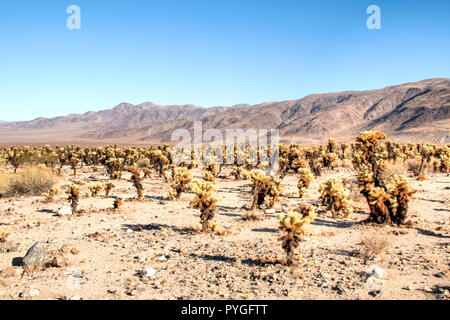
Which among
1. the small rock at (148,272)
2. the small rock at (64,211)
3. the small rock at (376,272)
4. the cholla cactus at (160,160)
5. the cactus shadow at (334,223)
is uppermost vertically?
the cholla cactus at (160,160)

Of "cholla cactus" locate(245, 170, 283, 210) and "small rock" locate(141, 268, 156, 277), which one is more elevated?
"cholla cactus" locate(245, 170, 283, 210)

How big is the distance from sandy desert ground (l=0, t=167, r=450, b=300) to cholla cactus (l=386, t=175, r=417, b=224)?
1.68 ft

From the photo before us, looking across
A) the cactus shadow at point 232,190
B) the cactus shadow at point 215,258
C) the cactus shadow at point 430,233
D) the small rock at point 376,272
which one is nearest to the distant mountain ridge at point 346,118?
the cactus shadow at point 232,190

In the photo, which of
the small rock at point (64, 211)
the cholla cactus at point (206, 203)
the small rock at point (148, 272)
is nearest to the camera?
the small rock at point (148, 272)

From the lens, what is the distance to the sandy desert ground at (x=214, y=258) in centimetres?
559

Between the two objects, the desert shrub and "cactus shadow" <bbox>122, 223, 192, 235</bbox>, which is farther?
the desert shrub

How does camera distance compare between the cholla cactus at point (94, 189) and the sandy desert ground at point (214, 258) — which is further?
the cholla cactus at point (94, 189)

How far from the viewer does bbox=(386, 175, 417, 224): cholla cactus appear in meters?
9.38

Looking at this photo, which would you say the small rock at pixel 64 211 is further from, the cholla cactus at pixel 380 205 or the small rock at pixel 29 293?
the cholla cactus at pixel 380 205

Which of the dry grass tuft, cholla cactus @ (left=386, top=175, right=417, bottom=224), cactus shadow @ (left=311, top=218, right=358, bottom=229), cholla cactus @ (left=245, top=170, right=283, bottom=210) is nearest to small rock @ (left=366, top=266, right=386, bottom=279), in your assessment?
the dry grass tuft

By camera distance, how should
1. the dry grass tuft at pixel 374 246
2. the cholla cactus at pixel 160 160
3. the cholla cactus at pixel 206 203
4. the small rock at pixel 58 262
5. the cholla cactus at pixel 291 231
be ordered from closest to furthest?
the cholla cactus at pixel 291 231 < the small rock at pixel 58 262 < the dry grass tuft at pixel 374 246 < the cholla cactus at pixel 206 203 < the cholla cactus at pixel 160 160

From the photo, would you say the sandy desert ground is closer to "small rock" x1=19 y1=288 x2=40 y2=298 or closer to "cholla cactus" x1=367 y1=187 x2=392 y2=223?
"small rock" x1=19 y1=288 x2=40 y2=298

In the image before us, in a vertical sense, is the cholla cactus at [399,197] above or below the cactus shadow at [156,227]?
above

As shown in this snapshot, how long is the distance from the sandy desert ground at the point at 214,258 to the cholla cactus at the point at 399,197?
1.68 feet
